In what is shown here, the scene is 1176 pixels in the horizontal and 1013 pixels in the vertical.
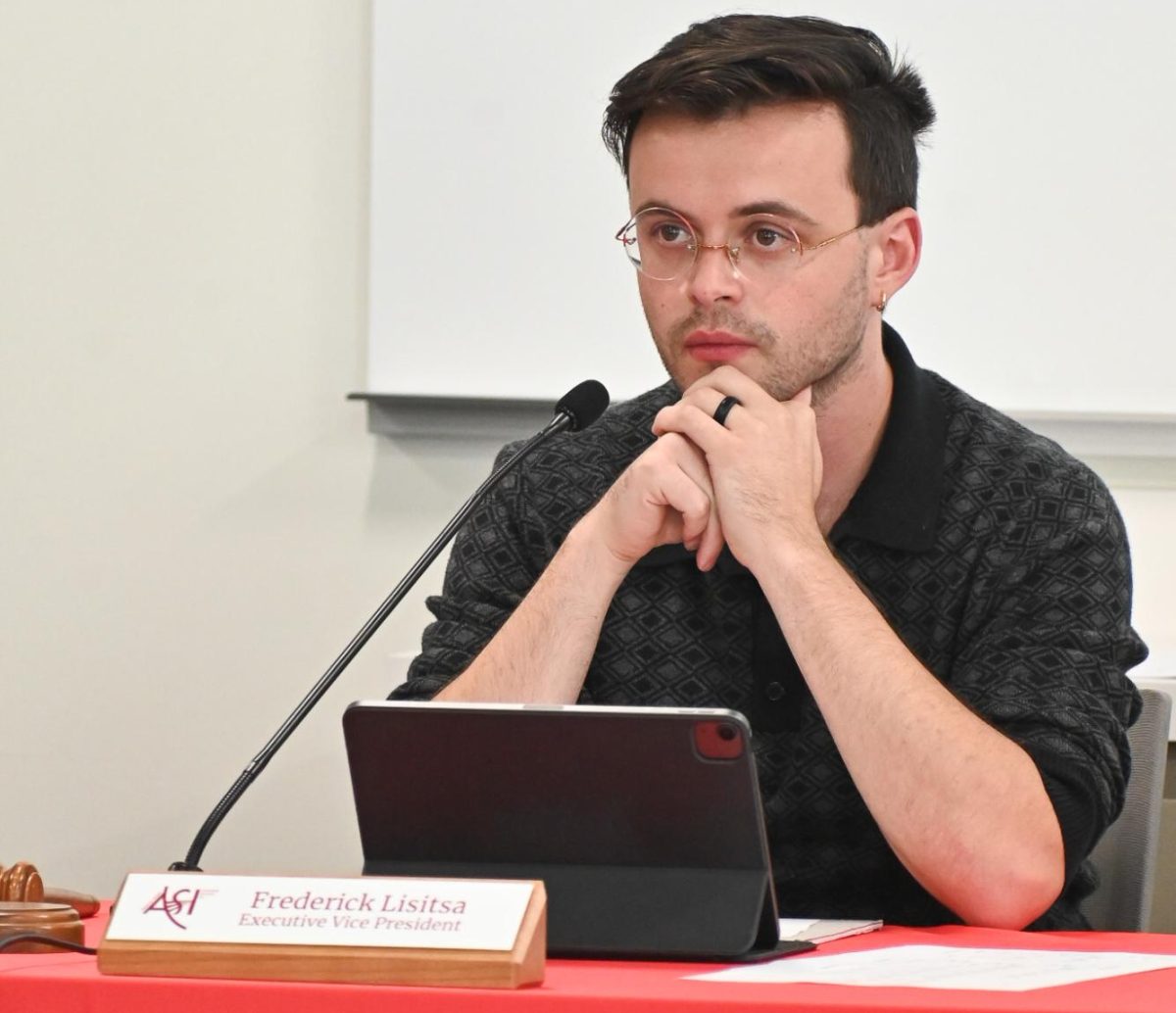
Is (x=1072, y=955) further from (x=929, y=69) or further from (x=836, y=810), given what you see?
(x=929, y=69)

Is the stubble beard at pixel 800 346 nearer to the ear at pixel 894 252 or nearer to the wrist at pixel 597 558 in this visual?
the ear at pixel 894 252

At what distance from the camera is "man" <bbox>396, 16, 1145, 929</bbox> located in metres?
1.34

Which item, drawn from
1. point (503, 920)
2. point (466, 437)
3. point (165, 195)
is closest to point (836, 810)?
point (503, 920)

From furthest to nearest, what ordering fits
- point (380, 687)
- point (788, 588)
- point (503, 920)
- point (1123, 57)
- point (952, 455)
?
point (380, 687)
point (1123, 57)
point (952, 455)
point (788, 588)
point (503, 920)

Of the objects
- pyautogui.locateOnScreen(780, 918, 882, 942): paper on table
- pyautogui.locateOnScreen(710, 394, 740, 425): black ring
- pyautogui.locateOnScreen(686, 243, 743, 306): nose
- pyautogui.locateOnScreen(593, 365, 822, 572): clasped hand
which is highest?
pyautogui.locateOnScreen(686, 243, 743, 306): nose

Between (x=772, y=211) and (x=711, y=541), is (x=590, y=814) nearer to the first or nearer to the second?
(x=711, y=541)

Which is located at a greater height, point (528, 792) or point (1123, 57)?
point (1123, 57)

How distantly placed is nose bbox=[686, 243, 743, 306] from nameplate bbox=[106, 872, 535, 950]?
0.81 metres

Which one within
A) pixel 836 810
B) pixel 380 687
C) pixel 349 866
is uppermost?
pixel 836 810

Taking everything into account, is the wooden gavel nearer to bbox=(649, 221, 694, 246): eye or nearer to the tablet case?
the tablet case

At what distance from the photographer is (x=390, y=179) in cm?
236

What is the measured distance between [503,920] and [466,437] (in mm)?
1611

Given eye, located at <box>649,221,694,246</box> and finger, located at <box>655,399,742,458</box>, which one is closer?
finger, located at <box>655,399,742,458</box>

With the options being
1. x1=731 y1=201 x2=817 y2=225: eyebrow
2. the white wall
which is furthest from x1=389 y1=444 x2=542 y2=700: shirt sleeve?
the white wall
